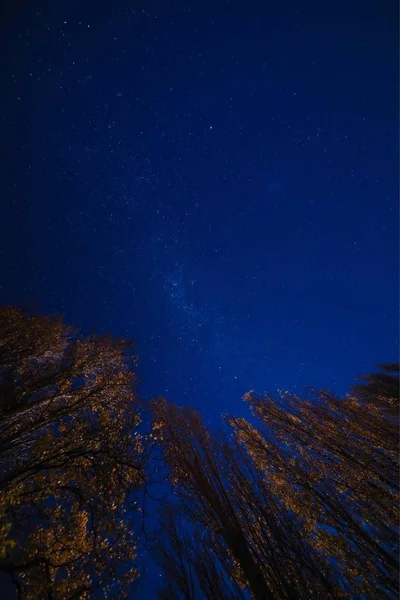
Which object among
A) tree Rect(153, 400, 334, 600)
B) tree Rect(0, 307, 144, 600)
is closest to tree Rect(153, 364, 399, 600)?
tree Rect(153, 400, 334, 600)

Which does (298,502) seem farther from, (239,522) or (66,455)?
(66,455)

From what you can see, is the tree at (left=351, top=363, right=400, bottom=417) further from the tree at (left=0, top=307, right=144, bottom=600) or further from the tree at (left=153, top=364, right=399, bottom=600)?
the tree at (left=0, top=307, right=144, bottom=600)

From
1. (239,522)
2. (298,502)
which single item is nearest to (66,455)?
(239,522)

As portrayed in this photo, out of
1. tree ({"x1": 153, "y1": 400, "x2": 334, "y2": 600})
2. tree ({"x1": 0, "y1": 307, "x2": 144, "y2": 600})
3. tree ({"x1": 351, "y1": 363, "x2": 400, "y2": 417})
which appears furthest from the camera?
tree ({"x1": 351, "y1": 363, "x2": 400, "y2": 417})

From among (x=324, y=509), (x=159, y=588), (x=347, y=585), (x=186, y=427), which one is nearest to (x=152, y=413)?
(x=186, y=427)

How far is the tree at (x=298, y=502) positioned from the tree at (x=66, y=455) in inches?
93.8

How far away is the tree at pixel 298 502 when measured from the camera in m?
6.71

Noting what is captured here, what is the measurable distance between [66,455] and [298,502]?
7878 mm

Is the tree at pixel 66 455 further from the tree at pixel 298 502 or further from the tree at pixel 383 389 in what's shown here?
the tree at pixel 383 389

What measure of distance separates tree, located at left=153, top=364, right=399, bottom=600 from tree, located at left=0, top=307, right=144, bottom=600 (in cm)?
238

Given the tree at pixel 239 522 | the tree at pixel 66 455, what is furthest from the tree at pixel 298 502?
the tree at pixel 66 455

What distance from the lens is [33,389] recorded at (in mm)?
9891

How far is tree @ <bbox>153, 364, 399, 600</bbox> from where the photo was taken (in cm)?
671

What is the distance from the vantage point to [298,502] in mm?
8625
